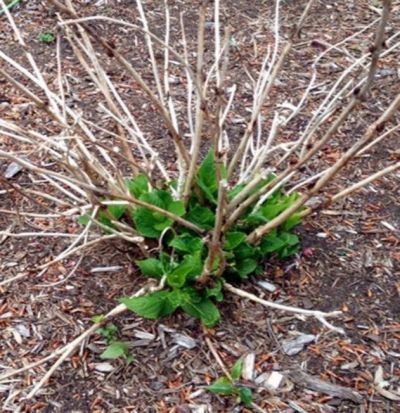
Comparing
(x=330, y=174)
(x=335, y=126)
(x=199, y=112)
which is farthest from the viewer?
(x=199, y=112)

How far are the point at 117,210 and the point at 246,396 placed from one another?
2.48 feet

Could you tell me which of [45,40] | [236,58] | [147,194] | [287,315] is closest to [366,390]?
[287,315]

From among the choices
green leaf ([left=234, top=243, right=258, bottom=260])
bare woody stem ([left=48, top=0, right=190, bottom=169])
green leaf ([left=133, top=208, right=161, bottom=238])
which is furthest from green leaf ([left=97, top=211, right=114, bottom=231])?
green leaf ([left=234, top=243, right=258, bottom=260])

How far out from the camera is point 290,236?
97.9 inches

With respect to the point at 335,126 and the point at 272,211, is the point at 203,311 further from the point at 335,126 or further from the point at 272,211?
the point at 335,126

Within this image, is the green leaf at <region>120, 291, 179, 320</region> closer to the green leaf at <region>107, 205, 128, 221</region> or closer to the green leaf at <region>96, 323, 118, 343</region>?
the green leaf at <region>96, 323, 118, 343</region>

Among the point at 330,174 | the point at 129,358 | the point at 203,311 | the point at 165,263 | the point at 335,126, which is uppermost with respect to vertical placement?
the point at 335,126

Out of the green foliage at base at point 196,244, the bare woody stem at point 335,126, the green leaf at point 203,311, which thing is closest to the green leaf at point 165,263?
the green foliage at base at point 196,244

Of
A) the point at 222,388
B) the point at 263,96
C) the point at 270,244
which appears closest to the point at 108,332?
the point at 222,388

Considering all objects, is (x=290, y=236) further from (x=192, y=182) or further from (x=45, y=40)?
(x=45, y=40)

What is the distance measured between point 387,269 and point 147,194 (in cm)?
90

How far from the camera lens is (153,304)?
226 centimetres

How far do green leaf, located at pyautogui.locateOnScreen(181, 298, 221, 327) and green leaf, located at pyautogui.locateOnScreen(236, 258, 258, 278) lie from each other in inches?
6.2

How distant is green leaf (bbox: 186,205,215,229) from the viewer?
7.91 ft
